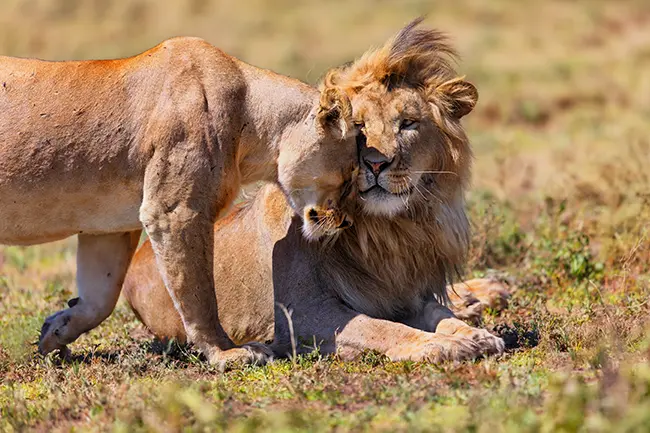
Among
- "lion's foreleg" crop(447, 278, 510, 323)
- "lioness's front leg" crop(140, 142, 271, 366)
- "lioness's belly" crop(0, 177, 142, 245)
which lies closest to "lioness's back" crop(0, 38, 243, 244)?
"lioness's belly" crop(0, 177, 142, 245)

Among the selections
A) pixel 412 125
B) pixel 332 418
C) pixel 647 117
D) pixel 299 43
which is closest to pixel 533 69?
pixel 647 117

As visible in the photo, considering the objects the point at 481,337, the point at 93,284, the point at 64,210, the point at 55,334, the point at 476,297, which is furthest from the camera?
the point at 476,297

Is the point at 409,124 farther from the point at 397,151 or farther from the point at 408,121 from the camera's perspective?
the point at 397,151

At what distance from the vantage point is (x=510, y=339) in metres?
5.30

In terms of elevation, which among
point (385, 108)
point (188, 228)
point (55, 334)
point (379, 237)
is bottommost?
point (55, 334)

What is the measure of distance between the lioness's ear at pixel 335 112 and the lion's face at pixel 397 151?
0.13 meters

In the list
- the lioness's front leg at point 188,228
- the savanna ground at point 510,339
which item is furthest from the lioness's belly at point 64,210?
the savanna ground at point 510,339

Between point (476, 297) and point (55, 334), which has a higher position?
point (55, 334)

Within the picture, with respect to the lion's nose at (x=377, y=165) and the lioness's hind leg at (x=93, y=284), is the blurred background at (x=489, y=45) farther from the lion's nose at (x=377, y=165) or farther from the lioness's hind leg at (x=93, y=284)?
the lioness's hind leg at (x=93, y=284)

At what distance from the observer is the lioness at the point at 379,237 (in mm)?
5273

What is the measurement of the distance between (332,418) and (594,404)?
2.92 feet

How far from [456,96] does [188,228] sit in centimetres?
165

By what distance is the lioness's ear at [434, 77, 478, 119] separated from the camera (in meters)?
5.62

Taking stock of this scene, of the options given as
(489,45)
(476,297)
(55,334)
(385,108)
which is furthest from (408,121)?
(489,45)
